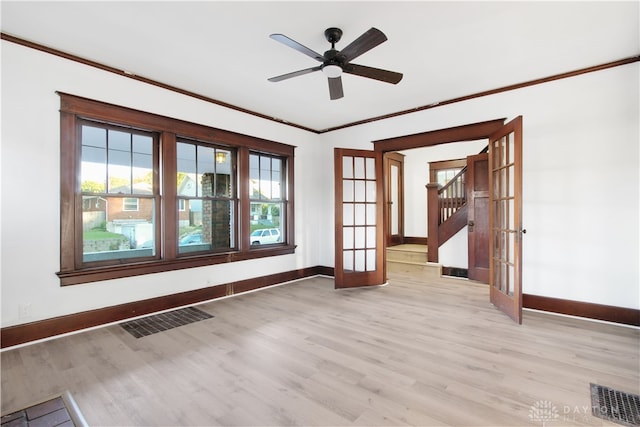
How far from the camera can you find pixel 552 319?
11.0 feet

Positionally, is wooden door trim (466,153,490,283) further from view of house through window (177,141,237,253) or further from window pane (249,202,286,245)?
view of house through window (177,141,237,253)

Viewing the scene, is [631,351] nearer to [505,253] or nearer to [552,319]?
[552,319]

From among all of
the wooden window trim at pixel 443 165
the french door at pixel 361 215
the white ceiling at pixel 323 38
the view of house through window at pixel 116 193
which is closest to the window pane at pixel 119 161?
the view of house through window at pixel 116 193

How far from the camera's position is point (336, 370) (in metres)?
2.29

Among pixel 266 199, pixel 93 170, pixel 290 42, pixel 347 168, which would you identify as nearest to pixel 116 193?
pixel 93 170

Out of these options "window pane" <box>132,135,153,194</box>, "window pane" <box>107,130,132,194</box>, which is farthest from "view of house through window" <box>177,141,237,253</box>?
"window pane" <box>107,130,132,194</box>

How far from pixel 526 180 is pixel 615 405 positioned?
2.53m

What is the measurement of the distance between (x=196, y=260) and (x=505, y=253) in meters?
3.88

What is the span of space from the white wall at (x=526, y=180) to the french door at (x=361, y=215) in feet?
4.38

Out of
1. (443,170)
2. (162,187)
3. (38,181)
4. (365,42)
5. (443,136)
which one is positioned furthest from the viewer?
(443,170)

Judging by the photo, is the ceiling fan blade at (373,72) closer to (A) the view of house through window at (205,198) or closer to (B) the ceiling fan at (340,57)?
(B) the ceiling fan at (340,57)

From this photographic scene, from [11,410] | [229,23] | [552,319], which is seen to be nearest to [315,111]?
[229,23]

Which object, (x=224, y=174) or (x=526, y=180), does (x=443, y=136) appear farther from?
(x=224, y=174)

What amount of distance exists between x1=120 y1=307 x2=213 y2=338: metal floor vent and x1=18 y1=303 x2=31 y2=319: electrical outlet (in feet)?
2.55
